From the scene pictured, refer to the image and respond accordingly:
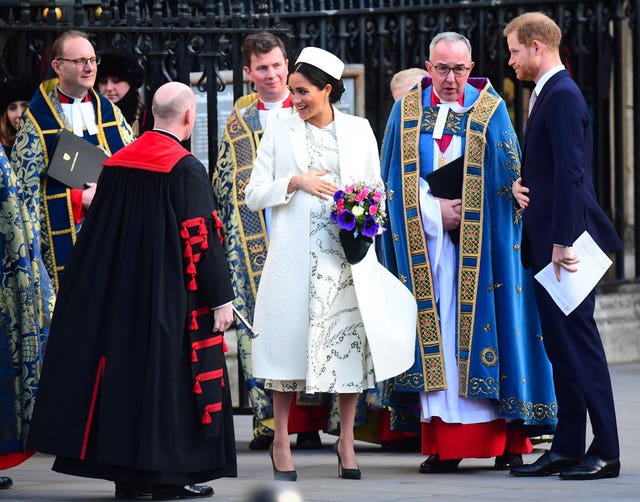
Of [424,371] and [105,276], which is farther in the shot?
[424,371]

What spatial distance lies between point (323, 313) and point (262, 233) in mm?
1538

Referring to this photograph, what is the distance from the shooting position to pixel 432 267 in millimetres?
8023

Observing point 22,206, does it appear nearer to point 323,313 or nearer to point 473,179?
point 323,313

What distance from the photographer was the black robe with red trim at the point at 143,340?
22.7 ft

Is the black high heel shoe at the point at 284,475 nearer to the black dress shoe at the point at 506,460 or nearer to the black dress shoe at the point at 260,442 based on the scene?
the black dress shoe at the point at 506,460

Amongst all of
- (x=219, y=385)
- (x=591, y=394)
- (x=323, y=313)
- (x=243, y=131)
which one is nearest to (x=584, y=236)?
(x=591, y=394)

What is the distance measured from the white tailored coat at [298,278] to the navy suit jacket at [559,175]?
26.2 inches

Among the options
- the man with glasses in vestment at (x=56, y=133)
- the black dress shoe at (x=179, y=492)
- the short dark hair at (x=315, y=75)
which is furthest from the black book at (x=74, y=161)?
the black dress shoe at (x=179, y=492)

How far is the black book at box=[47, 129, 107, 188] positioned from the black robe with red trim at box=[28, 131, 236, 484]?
1595 mm

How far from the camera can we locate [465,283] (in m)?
7.95

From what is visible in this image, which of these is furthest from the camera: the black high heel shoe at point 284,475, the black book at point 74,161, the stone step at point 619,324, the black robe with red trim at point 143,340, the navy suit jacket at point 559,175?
the stone step at point 619,324

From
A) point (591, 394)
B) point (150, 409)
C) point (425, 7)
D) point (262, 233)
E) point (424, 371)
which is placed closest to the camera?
point (150, 409)

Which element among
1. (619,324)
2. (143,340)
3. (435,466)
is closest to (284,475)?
(435,466)

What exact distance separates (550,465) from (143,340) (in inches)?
74.8
